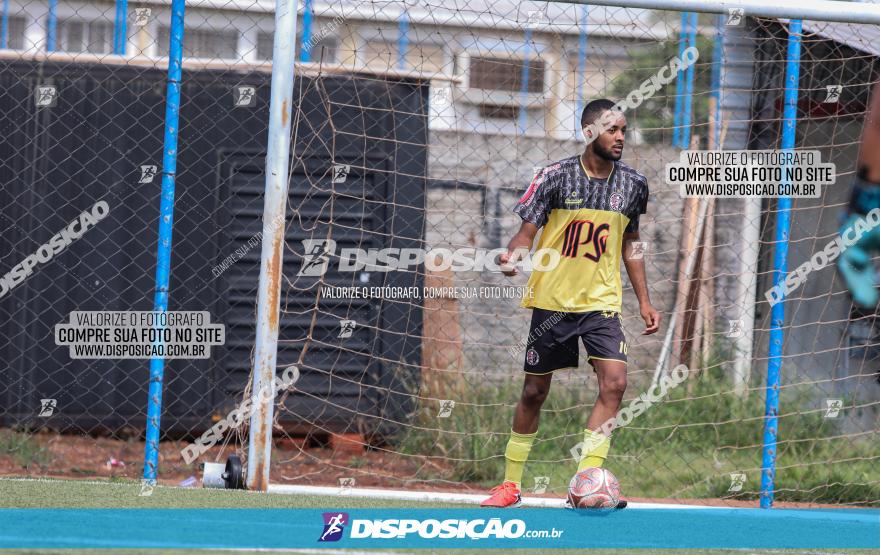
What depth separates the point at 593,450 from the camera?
485cm

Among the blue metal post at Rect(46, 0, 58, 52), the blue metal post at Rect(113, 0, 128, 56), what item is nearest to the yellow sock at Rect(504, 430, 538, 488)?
the blue metal post at Rect(113, 0, 128, 56)

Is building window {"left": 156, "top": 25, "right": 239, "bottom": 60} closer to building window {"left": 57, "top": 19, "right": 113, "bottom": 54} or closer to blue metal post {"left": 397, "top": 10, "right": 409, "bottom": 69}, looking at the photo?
building window {"left": 57, "top": 19, "right": 113, "bottom": 54}

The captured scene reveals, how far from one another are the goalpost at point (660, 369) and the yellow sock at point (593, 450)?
4.82ft

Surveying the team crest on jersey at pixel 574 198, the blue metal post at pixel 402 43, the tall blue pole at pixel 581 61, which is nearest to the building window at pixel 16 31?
the blue metal post at pixel 402 43

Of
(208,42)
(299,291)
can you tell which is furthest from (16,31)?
(299,291)

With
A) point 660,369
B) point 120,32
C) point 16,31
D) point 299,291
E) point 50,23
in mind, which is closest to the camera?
point 299,291

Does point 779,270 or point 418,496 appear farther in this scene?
point 779,270

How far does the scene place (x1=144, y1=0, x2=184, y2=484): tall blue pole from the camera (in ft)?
17.9

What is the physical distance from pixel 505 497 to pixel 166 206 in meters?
2.28

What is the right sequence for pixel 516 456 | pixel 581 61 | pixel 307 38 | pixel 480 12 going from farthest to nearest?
pixel 581 61 < pixel 307 38 < pixel 480 12 < pixel 516 456

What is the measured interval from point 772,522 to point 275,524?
2.27m

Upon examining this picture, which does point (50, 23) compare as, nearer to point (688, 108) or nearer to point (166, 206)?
point (688, 108)

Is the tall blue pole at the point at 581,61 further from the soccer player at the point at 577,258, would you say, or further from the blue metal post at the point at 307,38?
the soccer player at the point at 577,258

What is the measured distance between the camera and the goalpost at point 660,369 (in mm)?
5594
